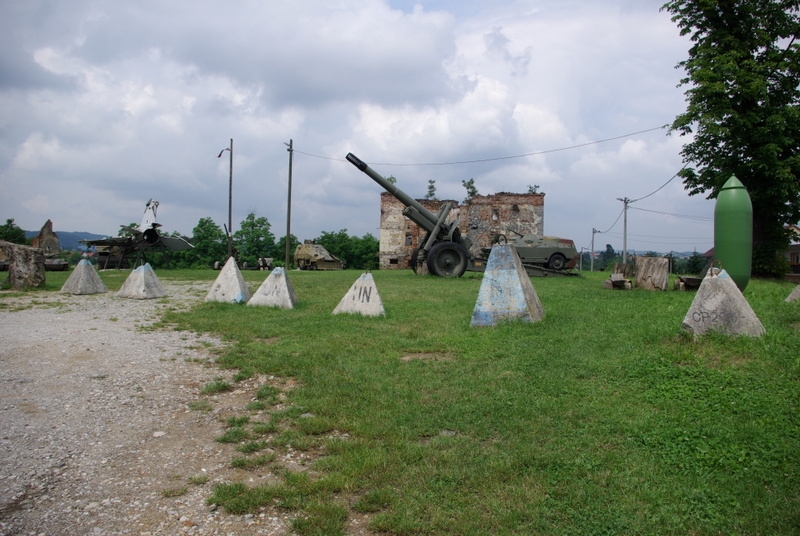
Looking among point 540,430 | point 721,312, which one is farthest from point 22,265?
point 721,312

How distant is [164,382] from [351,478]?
2.65m

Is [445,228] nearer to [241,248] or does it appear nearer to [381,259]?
[381,259]

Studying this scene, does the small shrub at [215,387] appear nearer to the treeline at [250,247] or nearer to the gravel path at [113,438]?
the gravel path at [113,438]

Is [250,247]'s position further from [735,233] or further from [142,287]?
[735,233]

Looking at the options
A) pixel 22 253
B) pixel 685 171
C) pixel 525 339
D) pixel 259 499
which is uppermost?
pixel 685 171

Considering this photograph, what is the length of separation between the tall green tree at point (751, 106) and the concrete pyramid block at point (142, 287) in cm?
1547

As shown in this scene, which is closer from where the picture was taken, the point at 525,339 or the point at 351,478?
the point at 351,478

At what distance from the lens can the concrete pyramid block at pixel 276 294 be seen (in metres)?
9.44

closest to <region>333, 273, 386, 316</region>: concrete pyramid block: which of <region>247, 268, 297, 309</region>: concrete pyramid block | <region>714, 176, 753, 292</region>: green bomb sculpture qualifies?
<region>247, 268, 297, 309</region>: concrete pyramid block

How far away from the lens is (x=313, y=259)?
1433 inches

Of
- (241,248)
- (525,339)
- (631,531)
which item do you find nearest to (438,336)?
(525,339)

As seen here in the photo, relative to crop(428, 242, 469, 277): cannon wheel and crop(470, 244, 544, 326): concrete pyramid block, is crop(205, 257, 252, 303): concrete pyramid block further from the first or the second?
crop(428, 242, 469, 277): cannon wheel

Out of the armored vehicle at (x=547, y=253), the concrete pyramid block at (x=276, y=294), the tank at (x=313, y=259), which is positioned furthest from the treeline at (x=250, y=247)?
the concrete pyramid block at (x=276, y=294)

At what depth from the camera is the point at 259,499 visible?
2.82 metres
